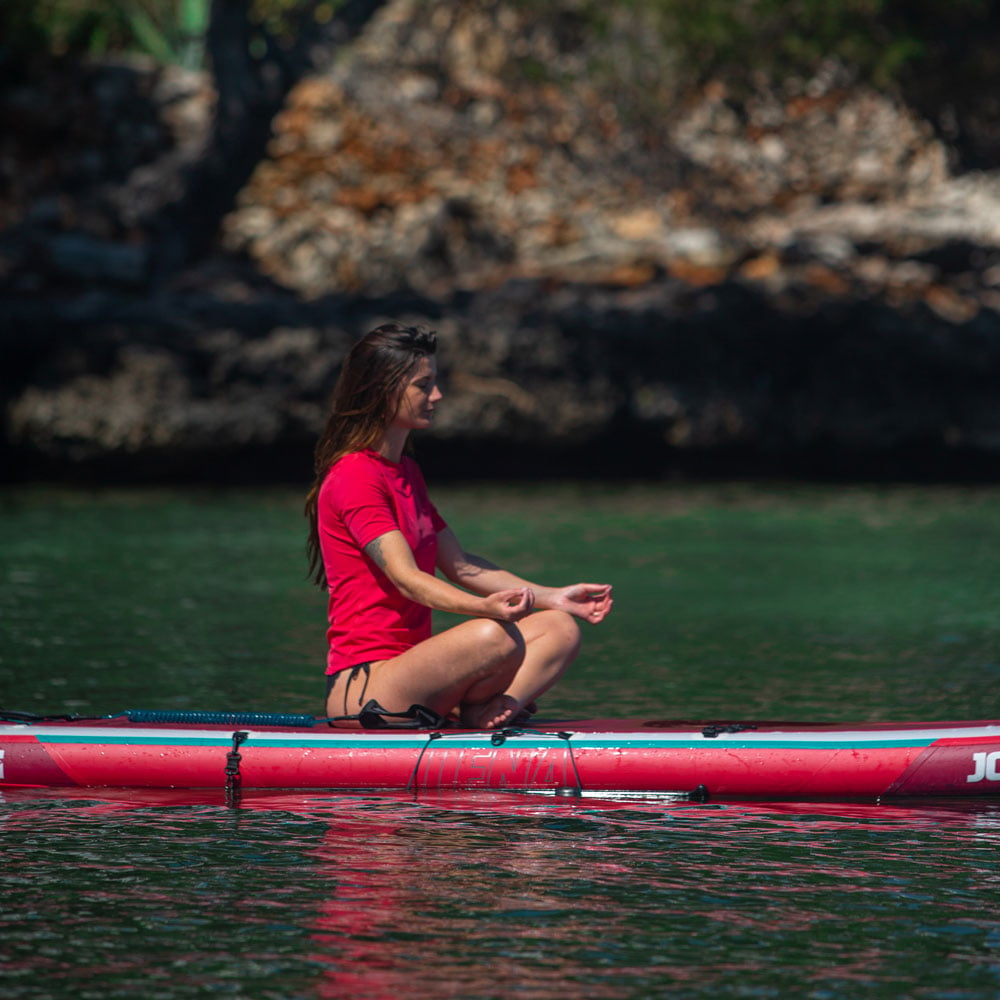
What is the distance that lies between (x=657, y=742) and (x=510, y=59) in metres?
15.6

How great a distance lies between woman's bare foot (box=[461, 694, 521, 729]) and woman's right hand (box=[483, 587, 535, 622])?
397 mm

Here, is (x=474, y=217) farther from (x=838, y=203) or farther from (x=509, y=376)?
(x=838, y=203)

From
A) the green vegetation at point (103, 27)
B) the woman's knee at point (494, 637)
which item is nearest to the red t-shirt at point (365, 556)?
the woman's knee at point (494, 637)

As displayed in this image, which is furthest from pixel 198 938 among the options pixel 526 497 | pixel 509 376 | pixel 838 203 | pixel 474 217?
pixel 838 203

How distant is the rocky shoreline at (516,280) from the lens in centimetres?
1564

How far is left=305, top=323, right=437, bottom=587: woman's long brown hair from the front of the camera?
458 centimetres

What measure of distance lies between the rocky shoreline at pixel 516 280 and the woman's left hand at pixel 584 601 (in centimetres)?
1125

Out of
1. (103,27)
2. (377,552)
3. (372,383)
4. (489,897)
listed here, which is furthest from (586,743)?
(103,27)

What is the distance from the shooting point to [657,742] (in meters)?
4.63

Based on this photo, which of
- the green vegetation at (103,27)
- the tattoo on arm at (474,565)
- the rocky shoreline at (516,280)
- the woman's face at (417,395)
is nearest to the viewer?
the woman's face at (417,395)

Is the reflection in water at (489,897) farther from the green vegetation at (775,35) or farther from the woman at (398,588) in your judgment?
the green vegetation at (775,35)

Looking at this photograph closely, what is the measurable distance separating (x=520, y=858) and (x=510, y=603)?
2.30ft

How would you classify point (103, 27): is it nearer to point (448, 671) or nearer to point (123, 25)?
point (123, 25)

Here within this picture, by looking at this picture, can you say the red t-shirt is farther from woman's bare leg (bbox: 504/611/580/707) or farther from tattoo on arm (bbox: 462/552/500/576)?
woman's bare leg (bbox: 504/611/580/707)
